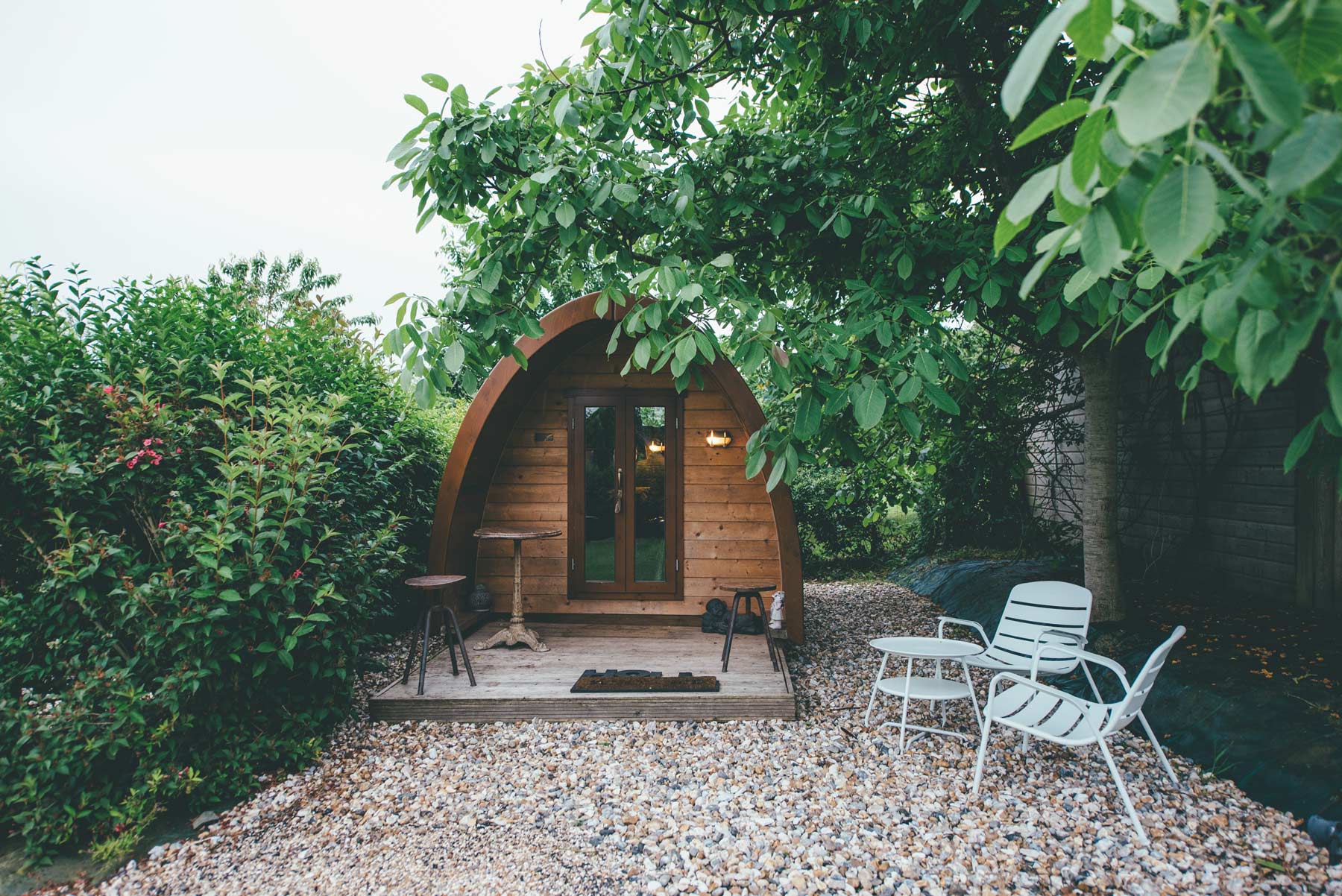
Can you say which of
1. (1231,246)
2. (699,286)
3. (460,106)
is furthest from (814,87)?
(1231,246)

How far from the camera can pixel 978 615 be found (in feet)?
19.1

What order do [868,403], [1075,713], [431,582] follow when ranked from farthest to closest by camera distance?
[431,582], [1075,713], [868,403]

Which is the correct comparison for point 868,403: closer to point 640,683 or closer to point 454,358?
point 454,358

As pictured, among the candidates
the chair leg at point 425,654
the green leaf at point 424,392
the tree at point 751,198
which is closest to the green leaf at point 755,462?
the tree at point 751,198

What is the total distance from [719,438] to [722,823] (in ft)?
11.3

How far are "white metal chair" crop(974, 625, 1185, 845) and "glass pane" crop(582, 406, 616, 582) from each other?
134 inches

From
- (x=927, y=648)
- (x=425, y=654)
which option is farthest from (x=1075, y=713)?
(x=425, y=654)

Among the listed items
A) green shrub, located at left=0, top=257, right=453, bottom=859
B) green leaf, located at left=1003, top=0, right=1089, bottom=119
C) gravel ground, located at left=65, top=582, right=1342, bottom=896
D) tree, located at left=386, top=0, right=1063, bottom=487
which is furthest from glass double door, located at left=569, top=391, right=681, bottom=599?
green leaf, located at left=1003, top=0, right=1089, bottom=119

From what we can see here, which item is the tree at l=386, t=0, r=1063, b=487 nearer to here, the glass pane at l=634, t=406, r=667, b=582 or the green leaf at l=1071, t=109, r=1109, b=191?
the green leaf at l=1071, t=109, r=1109, b=191

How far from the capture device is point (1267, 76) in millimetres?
683

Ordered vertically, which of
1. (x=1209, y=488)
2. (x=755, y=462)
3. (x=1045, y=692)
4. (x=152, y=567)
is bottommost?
(x=1045, y=692)

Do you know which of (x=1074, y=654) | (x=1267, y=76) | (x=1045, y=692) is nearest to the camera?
(x=1267, y=76)

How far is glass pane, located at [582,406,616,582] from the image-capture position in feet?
19.1

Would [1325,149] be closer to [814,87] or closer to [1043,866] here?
[1043,866]
